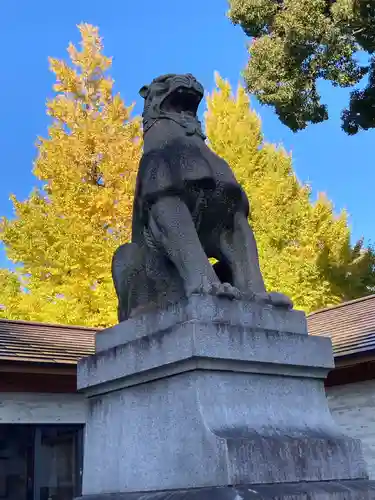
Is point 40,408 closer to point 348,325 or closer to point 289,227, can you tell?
point 348,325

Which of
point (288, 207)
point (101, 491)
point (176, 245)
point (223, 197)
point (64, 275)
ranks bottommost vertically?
point (101, 491)

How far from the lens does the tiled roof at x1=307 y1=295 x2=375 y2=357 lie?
30.8 ft

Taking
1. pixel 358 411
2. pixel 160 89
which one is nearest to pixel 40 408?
pixel 358 411

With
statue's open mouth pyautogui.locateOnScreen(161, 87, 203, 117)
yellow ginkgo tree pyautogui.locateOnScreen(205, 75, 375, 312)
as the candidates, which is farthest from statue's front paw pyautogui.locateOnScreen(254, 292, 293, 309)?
yellow ginkgo tree pyautogui.locateOnScreen(205, 75, 375, 312)

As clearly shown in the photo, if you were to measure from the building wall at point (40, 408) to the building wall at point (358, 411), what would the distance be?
416 cm

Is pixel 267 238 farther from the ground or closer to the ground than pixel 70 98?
closer to the ground

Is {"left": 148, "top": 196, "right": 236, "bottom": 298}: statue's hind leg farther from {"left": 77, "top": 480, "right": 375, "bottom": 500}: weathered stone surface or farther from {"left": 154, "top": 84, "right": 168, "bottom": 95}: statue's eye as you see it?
{"left": 77, "top": 480, "right": 375, "bottom": 500}: weathered stone surface

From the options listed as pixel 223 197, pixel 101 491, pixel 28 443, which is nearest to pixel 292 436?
pixel 101 491

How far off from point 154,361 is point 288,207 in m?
13.7

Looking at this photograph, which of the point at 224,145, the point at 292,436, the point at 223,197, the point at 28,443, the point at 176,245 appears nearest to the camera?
the point at 292,436

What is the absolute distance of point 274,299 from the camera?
361 cm

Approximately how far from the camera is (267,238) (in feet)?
51.4

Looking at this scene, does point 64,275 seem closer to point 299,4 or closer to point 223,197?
point 299,4

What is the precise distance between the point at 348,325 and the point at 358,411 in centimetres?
175
